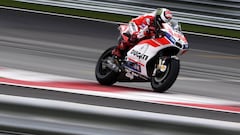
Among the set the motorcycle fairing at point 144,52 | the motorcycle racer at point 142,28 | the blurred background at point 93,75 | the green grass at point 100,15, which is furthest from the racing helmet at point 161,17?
the green grass at point 100,15

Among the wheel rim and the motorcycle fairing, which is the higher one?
the motorcycle fairing

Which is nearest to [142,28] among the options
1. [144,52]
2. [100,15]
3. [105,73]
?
[144,52]

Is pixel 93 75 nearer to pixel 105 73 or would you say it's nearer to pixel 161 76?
pixel 105 73

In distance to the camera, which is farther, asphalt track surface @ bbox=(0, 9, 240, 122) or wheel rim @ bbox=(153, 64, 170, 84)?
wheel rim @ bbox=(153, 64, 170, 84)

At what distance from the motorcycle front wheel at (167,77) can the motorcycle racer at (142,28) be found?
515 mm

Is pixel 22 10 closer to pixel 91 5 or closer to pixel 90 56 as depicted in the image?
pixel 91 5

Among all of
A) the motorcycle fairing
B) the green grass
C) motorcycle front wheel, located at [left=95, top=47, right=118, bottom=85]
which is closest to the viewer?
the motorcycle fairing

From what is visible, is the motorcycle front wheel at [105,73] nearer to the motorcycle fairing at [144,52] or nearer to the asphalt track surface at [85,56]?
the motorcycle fairing at [144,52]

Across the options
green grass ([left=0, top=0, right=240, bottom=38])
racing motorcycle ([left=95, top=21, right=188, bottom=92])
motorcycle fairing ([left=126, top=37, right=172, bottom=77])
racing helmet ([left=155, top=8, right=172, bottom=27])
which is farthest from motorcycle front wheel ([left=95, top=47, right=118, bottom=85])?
green grass ([left=0, top=0, right=240, bottom=38])

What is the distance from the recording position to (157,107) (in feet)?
17.1

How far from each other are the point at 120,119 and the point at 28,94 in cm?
120

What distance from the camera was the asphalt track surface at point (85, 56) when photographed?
5470mm

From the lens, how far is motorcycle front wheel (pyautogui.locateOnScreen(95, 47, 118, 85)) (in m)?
8.31

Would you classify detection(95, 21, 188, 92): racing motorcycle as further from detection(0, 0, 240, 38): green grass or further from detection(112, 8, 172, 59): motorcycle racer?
detection(0, 0, 240, 38): green grass
